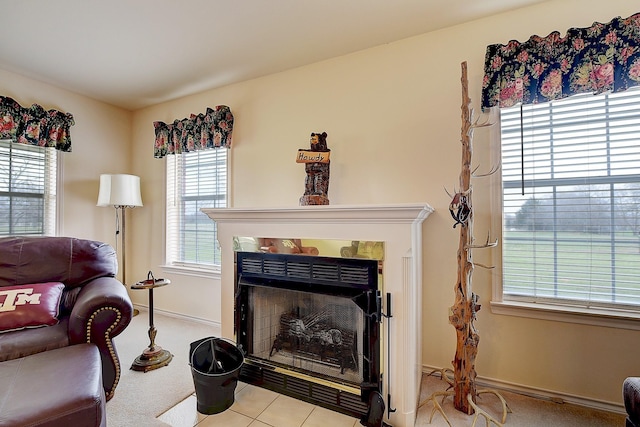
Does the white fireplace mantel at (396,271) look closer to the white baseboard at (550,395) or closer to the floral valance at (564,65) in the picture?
the white baseboard at (550,395)

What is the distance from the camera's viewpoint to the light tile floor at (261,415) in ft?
5.55

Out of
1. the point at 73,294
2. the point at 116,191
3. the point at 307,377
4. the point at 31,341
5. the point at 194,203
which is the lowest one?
the point at 307,377

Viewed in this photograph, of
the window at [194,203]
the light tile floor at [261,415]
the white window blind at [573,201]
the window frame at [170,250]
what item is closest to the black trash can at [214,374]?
the light tile floor at [261,415]

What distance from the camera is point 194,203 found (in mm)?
3393

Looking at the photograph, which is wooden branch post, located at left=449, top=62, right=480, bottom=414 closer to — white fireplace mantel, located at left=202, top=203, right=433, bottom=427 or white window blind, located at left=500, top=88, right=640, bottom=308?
white fireplace mantel, located at left=202, top=203, right=433, bottom=427

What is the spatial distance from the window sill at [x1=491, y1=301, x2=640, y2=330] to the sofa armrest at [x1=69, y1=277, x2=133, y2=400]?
2.45 meters

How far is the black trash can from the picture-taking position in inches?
68.6

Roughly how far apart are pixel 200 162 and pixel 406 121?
7.60 ft

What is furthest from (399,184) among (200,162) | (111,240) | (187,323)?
(111,240)

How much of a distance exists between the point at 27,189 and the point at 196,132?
1.78 m

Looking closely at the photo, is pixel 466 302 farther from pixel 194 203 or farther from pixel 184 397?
pixel 194 203

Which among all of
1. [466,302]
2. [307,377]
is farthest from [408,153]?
[307,377]

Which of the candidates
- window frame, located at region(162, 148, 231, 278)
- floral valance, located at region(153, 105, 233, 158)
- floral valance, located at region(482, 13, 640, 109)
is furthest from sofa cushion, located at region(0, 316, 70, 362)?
floral valance, located at region(482, 13, 640, 109)

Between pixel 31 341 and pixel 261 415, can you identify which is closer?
pixel 31 341
